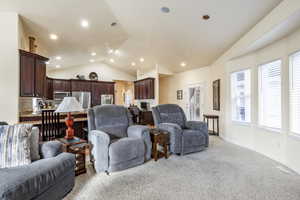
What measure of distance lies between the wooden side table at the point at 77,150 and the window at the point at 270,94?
3.75 meters

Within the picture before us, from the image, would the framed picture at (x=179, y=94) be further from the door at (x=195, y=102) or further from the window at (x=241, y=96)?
the window at (x=241, y=96)

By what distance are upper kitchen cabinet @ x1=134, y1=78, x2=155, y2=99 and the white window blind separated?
507 cm

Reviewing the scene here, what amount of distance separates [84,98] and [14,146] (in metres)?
5.88

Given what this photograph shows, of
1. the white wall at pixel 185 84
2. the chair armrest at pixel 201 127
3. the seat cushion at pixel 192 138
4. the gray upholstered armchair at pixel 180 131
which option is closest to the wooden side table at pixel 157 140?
the gray upholstered armchair at pixel 180 131

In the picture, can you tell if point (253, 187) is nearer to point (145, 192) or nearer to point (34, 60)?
point (145, 192)

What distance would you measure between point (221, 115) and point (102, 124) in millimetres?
3789

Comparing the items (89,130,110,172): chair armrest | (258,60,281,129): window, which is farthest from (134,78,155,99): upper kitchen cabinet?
(89,130,110,172): chair armrest

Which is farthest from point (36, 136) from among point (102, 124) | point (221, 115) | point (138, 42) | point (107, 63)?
point (107, 63)

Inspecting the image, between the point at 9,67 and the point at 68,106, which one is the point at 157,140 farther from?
the point at 9,67

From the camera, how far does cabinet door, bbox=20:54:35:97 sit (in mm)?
3170

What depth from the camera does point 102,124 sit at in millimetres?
2996

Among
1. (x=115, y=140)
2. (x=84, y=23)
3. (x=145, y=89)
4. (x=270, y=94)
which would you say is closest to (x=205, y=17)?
(x=270, y=94)

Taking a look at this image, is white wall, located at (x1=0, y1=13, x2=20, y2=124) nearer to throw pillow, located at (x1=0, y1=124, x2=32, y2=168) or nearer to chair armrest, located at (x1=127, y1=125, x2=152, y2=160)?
throw pillow, located at (x1=0, y1=124, x2=32, y2=168)

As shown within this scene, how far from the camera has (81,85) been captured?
24.3 ft
